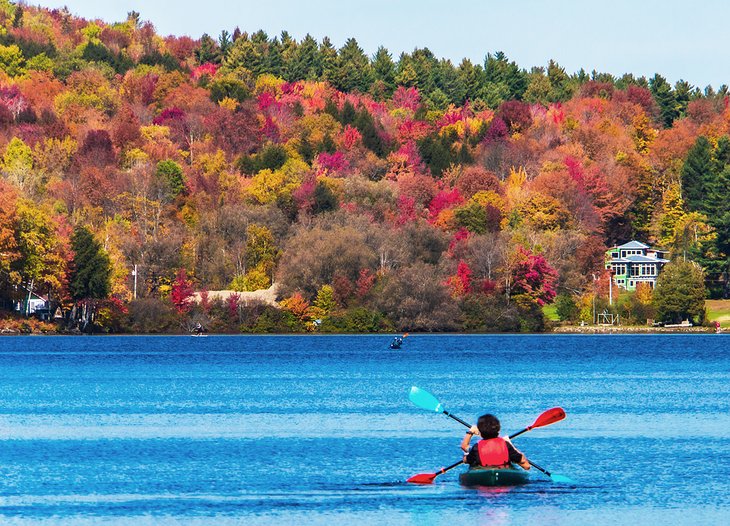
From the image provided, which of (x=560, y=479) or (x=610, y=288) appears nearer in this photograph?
(x=560, y=479)

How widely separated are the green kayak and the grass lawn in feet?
367

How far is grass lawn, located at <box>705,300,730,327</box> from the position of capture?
148250mm

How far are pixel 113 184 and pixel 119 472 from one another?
118 metres

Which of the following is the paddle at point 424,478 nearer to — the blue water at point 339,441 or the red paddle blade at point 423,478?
the red paddle blade at point 423,478

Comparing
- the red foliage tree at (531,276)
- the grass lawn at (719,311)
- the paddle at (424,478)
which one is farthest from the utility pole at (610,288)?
the paddle at (424,478)

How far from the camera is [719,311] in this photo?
150625mm

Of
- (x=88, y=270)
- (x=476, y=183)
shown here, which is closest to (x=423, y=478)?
(x=88, y=270)

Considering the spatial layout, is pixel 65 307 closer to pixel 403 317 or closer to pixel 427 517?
pixel 403 317

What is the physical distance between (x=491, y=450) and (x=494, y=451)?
77 mm

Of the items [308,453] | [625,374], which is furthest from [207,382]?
[308,453]

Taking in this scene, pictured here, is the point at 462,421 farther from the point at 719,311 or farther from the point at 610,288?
the point at 719,311

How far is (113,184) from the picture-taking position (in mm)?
159375

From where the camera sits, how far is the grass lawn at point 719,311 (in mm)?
148250

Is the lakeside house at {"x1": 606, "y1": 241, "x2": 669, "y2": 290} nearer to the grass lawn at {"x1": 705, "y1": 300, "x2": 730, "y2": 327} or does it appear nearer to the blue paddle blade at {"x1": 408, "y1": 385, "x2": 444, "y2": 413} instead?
the grass lawn at {"x1": 705, "y1": 300, "x2": 730, "y2": 327}
